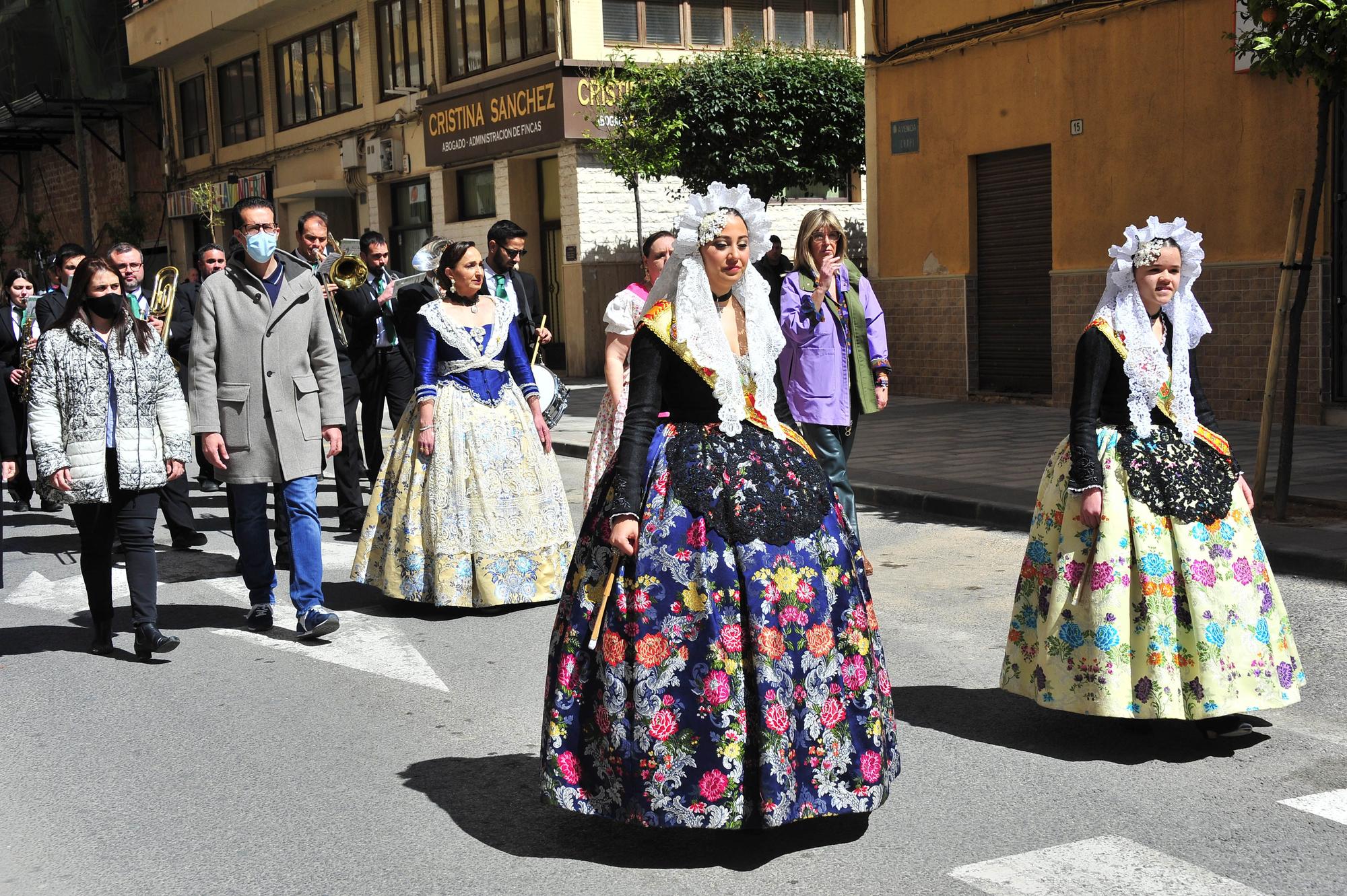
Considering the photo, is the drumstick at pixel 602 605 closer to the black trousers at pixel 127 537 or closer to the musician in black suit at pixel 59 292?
the black trousers at pixel 127 537

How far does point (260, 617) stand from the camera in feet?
23.8

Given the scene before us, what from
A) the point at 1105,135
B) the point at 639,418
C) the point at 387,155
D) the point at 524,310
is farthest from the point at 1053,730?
the point at 387,155

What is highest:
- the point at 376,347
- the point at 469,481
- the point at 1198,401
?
the point at 376,347

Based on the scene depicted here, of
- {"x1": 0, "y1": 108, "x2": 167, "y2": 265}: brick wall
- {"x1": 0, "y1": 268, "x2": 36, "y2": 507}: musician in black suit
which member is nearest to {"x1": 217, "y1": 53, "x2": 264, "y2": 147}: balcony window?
{"x1": 0, "y1": 108, "x2": 167, "y2": 265}: brick wall

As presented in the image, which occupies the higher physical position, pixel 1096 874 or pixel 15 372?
pixel 15 372

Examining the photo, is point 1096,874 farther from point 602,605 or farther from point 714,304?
point 714,304

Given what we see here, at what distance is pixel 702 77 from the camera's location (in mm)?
21000

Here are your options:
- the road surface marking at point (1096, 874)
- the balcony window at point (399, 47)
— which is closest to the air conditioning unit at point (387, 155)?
the balcony window at point (399, 47)

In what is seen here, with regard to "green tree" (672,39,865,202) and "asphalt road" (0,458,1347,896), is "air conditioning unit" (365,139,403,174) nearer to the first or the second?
"green tree" (672,39,865,202)

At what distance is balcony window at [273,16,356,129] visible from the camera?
94.2 feet

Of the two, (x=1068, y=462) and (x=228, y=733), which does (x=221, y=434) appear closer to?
(x=228, y=733)

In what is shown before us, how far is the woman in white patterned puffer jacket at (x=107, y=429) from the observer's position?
21.7ft

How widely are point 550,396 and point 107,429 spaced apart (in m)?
2.49

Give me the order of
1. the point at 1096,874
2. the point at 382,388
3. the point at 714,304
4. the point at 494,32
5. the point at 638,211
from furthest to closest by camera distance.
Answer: the point at 494,32
the point at 638,211
the point at 382,388
the point at 714,304
the point at 1096,874
